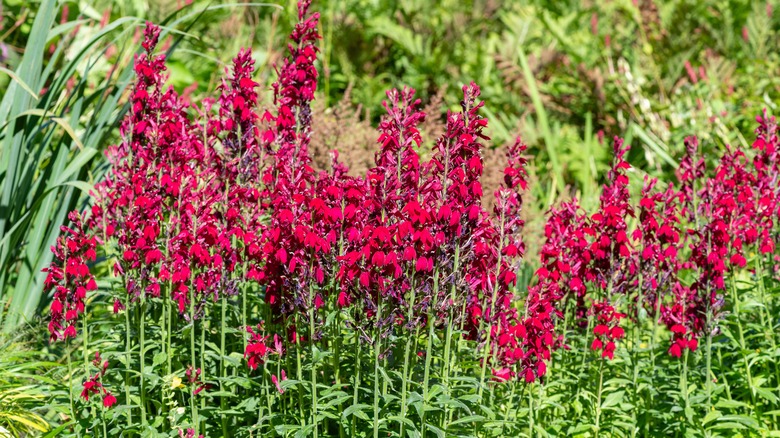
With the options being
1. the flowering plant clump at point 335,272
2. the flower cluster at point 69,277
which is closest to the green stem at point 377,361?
the flowering plant clump at point 335,272

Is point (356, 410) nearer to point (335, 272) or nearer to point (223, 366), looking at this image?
point (335, 272)

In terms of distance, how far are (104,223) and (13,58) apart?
2293 mm

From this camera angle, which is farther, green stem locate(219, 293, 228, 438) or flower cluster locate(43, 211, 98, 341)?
→ green stem locate(219, 293, 228, 438)

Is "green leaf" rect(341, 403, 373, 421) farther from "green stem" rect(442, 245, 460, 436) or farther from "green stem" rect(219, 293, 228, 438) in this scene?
"green stem" rect(219, 293, 228, 438)

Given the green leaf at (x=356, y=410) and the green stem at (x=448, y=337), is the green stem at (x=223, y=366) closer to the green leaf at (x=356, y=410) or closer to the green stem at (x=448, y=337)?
the green leaf at (x=356, y=410)

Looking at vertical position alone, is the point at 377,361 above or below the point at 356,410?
above

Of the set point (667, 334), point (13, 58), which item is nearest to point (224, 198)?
point (13, 58)

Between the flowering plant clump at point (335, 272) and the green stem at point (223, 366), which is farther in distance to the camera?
the green stem at point (223, 366)

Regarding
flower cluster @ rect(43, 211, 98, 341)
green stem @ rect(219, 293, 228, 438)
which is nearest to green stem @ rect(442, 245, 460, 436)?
green stem @ rect(219, 293, 228, 438)

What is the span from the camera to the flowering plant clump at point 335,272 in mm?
3090

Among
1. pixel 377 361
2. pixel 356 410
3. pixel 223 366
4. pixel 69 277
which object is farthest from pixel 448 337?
pixel 69 277

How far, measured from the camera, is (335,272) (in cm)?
331

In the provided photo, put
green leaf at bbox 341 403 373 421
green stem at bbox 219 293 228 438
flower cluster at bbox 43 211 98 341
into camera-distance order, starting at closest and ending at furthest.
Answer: green leaf at bbox 341 403 373 421 → flower cluster at bbox 43 211 98 341 → green stem at bbox 219 293 228 438

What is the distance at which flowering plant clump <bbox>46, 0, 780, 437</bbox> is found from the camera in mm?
3090
